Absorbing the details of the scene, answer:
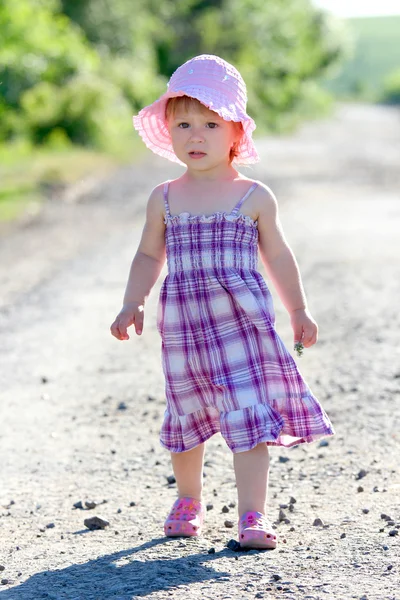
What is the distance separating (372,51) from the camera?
130250 millimetres

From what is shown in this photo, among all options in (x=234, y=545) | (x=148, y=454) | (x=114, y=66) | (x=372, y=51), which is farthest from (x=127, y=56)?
(x=372, y=51)

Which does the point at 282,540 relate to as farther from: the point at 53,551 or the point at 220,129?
the point at 220,129

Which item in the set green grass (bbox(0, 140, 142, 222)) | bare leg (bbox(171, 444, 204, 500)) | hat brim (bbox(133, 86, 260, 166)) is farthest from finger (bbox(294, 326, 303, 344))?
green grass (bbox(0, 140, 142, 222))

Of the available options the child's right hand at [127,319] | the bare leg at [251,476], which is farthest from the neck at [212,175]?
the bare leg at [251,476]

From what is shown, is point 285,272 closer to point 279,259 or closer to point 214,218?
point 279,259

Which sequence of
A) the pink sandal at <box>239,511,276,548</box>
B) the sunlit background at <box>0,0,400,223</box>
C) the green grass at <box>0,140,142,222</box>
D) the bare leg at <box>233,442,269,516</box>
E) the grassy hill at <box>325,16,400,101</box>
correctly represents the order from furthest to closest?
the grassy hill at <box>325,16,400,101</box> → the sunlit background at <box>0,0,400,223</box> → the green grass at <box>0,140,142,222</box> → the bare leg at <box>233,442,269,516</box> → the pink sandal at <box>239,511,276,548</box>

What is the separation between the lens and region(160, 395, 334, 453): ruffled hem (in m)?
3.74

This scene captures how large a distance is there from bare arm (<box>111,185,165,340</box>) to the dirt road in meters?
0.77

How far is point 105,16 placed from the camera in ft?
131

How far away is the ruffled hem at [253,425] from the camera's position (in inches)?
147

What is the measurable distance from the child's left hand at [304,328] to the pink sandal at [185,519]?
70 cm

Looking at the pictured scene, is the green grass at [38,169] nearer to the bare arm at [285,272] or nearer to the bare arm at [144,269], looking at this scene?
the bare arm at [144,269]

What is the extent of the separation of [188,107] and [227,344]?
2.74 ft

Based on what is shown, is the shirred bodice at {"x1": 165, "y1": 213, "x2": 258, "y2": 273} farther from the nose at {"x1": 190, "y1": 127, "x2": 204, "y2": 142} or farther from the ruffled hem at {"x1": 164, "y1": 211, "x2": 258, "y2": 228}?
the nose at {"x1": 190, "y1": 127, "x2": 204, "y2": 142}
